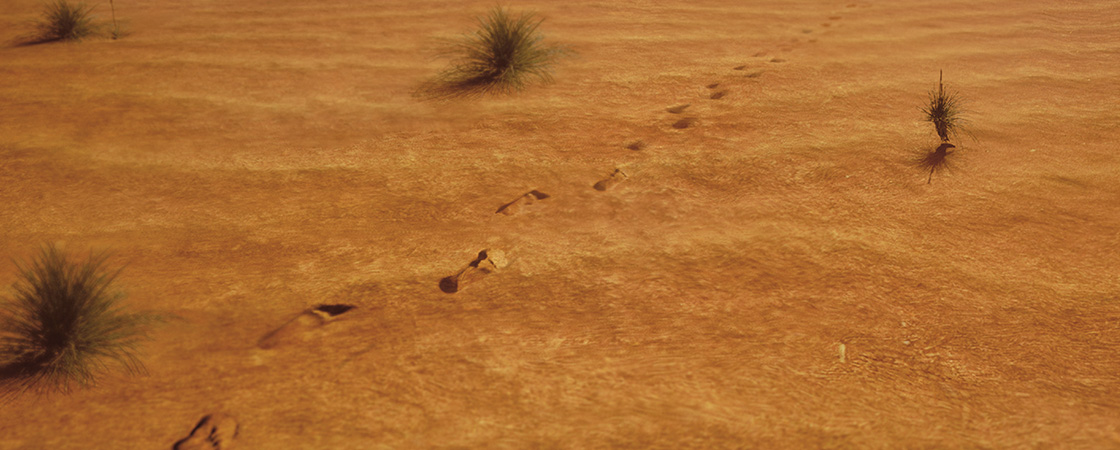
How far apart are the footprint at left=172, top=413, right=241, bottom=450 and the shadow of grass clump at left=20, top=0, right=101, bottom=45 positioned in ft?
7.40

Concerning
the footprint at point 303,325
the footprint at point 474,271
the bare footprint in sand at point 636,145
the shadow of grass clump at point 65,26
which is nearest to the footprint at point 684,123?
the bare footprint in sand at point 636,145

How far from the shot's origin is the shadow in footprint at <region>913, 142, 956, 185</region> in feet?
6.24

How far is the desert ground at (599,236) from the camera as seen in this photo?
4.00 feet

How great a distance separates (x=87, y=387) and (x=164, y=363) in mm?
107

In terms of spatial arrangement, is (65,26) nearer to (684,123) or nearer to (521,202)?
(521,202)

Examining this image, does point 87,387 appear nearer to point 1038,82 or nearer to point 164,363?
point 164,363

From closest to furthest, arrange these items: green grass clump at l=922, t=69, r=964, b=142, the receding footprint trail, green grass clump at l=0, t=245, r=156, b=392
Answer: green grass clump at l=0, t=245, r=156, b=392, the receding footprint trail, green grass clump at l=922, t=69, r=964, b=142

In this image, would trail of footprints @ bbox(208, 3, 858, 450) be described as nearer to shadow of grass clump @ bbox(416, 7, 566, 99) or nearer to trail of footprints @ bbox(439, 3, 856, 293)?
trail of footprints @ bbox(439, 3, 856, 293)

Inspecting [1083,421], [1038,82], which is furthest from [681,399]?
[1038,82]

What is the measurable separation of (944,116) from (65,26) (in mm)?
Answer: 2766

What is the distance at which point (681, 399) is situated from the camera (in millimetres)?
1227

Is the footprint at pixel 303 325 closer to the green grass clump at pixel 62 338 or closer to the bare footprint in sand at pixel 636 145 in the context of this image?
the green grass clump at pixel 62 338

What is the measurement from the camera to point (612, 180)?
6.17 ft

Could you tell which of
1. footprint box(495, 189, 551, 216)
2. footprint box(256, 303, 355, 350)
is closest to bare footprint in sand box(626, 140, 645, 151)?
footprint box(495, 189, 551, 216)
